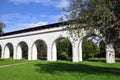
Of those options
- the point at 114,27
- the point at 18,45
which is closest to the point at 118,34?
the point at 114,27

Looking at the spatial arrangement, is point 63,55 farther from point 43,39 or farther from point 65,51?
point 43,39

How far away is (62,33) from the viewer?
43.6m

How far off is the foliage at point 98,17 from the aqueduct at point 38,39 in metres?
20.2

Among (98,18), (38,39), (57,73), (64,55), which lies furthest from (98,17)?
(64,55)

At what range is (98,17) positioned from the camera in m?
16.4

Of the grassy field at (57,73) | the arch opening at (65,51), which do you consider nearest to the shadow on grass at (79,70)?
the grassy field at (57,73)

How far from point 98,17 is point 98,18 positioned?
71 mm

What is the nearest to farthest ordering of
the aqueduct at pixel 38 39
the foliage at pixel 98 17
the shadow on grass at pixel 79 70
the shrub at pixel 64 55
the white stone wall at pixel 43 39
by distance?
the foliage at pixel 98 17 < the shadow on grass at pixel 79 70 < the white stone wall at pixel 43 39 < the aqueduct at pixel 38 39 < the shrub at pixel 64 55

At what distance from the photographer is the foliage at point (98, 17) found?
50.5 ft

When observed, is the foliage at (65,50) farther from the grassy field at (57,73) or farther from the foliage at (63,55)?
the grassy field at (57,73)

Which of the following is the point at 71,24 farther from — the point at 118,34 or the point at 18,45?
the point at 18,45

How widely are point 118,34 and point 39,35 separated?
3473cm

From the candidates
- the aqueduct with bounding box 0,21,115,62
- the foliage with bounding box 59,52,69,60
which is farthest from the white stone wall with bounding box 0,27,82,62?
the foliage with bounding box 59,52,69,60

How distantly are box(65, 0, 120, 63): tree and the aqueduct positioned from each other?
20193 mm
